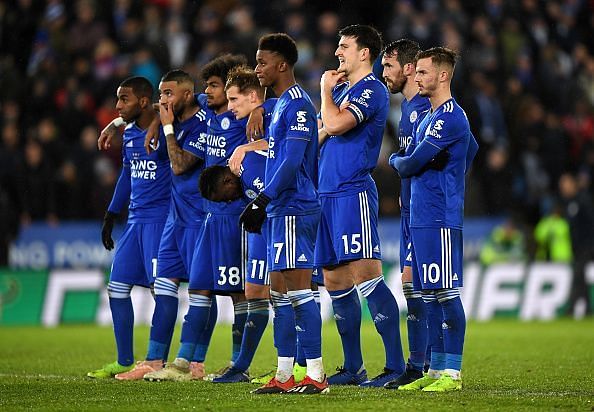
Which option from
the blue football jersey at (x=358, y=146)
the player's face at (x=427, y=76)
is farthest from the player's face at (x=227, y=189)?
the player's face at (x=427, y=76)

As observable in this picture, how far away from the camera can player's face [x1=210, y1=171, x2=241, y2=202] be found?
938 cm

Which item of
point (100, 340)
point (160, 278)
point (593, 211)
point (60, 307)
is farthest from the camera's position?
point (593, 211)

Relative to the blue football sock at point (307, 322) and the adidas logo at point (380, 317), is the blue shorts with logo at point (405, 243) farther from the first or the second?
the blue football sock at point (307, 322)

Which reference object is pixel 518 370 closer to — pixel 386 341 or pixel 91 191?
pixel 386 341

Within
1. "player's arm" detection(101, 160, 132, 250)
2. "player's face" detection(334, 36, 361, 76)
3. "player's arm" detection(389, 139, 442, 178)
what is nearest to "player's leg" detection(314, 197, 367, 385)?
"player's arm" detection(389, 139, 442, 178)

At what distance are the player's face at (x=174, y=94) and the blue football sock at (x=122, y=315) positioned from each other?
1655 mm

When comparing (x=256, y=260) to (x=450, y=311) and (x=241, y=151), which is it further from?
(x=450, y=311)

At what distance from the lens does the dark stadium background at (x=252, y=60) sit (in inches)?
747

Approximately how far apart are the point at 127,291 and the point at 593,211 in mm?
11960

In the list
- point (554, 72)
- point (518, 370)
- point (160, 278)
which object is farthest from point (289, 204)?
point (554, 72)

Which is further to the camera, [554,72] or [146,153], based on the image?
[554,72]

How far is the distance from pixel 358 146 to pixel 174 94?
196 cm

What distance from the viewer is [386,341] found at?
8.84 meters

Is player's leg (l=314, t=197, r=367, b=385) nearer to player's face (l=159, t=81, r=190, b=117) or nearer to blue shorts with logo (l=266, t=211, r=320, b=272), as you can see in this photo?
blue shorts with logo (l=266, t=211, r=320, b=272)
